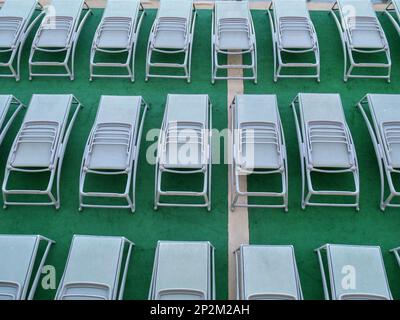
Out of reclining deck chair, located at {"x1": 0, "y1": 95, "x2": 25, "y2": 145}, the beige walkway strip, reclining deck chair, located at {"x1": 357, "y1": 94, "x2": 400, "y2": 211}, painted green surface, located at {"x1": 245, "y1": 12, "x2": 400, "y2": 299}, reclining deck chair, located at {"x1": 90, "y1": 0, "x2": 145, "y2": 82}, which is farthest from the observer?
reclining deck chair, located at {"x1": 90, "y1": 0, "x2": 145, "y2": 82}

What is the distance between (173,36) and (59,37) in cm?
199

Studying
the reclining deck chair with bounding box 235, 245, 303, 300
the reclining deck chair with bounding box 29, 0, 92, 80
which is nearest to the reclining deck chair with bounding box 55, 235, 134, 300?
the reclining deck chair with bounding box 235, 245, 303, 300

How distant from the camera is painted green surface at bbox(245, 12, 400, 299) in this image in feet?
17.0

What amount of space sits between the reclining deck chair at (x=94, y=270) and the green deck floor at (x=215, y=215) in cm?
45

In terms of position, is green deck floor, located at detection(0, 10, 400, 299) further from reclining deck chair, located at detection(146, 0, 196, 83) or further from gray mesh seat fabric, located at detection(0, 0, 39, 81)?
gray mesh seat fabric, located at detection(0, 0, 39, 81)

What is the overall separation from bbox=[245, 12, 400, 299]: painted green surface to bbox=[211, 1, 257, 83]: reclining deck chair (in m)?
0.47

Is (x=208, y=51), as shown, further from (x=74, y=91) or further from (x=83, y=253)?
(x=83, y=253)

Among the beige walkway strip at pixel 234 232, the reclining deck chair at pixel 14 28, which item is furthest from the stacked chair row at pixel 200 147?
the reclining deck chair at pixel 14 28

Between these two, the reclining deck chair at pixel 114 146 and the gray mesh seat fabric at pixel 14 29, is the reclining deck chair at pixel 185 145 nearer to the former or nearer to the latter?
the reclining deck chair at pixel 114 146

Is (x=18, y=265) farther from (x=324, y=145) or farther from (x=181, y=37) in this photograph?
(x=181, y=37)

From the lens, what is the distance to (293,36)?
6.76 metres

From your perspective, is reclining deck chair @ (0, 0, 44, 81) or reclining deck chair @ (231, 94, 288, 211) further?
reclining deck chair @ (0, 0, 44, 81)

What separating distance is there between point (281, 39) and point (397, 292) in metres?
4.22

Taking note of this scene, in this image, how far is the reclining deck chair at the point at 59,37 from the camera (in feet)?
22.2
